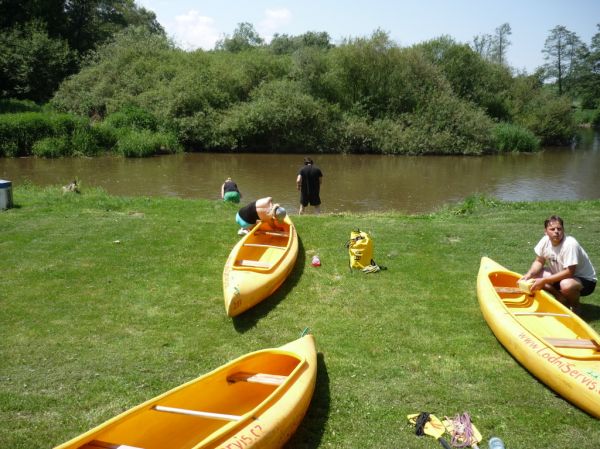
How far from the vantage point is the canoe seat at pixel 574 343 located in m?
5.46

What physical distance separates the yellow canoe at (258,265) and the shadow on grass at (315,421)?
1753 millimetres

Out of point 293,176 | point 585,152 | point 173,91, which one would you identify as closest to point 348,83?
point 173,91

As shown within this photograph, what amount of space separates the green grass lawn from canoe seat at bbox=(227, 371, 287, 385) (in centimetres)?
48

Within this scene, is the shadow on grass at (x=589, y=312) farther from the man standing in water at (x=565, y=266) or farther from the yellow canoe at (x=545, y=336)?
the yellow canoe at (x=545, y=336)

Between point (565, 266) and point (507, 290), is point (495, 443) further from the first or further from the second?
point (507, 290)

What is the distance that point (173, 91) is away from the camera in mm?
32562

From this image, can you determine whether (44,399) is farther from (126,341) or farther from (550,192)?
(550,192)

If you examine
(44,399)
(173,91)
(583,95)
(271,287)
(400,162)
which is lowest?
(44,399)

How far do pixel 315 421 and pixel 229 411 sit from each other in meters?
0.88

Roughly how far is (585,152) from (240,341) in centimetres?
3643

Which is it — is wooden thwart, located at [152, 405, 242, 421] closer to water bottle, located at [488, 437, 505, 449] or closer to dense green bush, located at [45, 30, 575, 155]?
water bottle, located at [488, 437, 505, 449]

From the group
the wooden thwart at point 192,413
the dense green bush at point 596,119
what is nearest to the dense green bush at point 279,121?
the wooden thwart at point 192,413

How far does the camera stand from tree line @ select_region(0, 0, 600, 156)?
31.3m

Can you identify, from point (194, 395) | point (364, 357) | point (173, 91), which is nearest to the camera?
point (194, 395)
